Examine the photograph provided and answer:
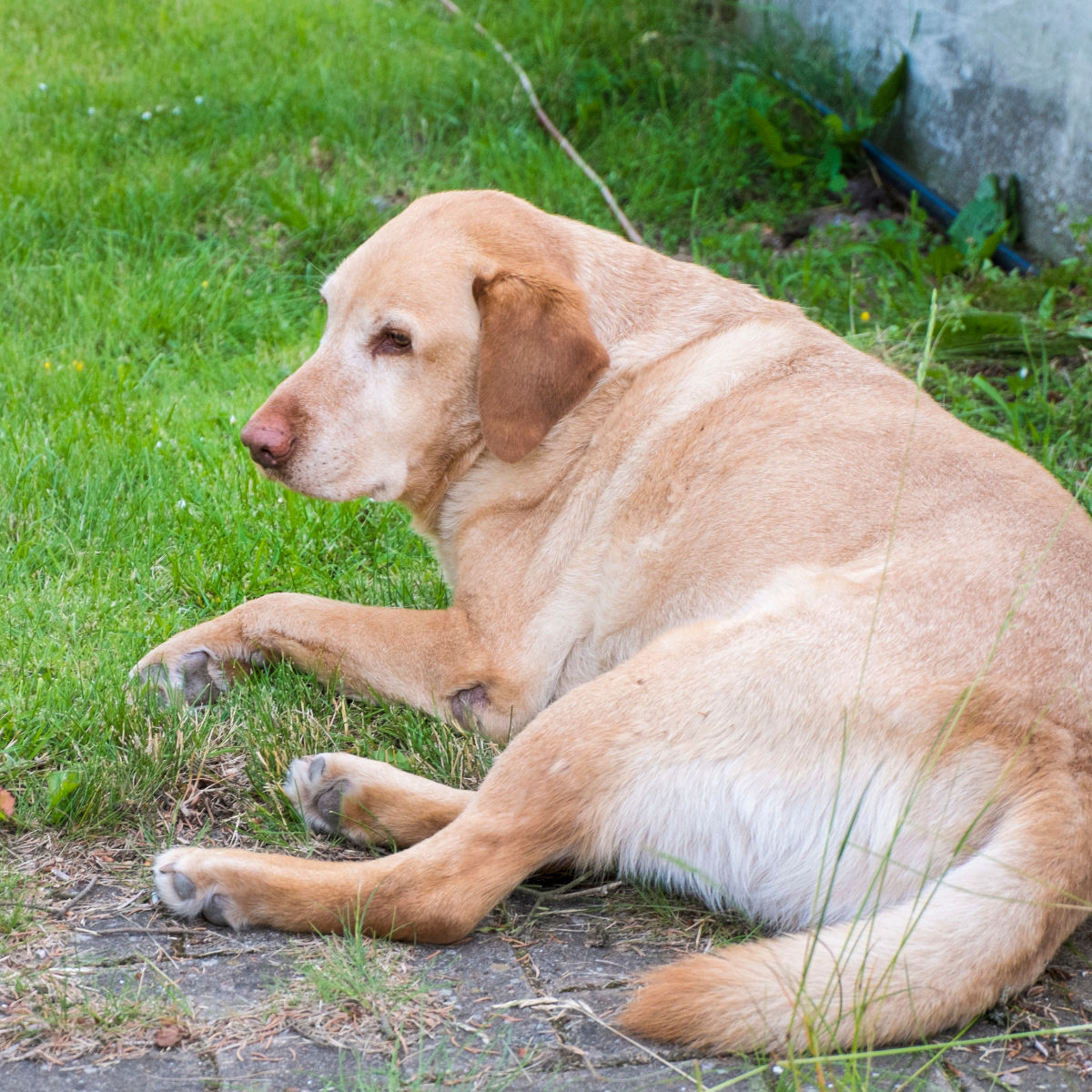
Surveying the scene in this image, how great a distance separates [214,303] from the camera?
5.56 meters

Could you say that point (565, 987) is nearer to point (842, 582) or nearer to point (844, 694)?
point (844, 694)

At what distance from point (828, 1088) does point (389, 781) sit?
1139mm

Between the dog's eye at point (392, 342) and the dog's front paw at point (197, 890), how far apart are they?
4.50 ft

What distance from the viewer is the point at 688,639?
2502 mm

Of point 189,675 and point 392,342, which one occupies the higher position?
point 392,342

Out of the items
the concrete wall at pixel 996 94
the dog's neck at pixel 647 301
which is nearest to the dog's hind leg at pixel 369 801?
the dog's neck at pixel 647 301

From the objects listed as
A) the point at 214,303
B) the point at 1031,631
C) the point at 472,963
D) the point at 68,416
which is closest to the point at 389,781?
the point at 472,963

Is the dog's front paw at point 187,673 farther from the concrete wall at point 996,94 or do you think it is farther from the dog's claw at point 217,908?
the concrete wall at point 996,94

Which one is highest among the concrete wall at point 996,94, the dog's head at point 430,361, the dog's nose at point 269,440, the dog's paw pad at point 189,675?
the concrete wall at point 996,94

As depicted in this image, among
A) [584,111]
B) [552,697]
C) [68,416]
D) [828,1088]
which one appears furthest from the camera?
[584,111]

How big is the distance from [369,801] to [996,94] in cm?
494

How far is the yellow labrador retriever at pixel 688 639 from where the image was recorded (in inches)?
82.5

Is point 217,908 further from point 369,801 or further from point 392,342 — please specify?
point 392,342

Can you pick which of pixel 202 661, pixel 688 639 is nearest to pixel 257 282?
pixel 202 661
